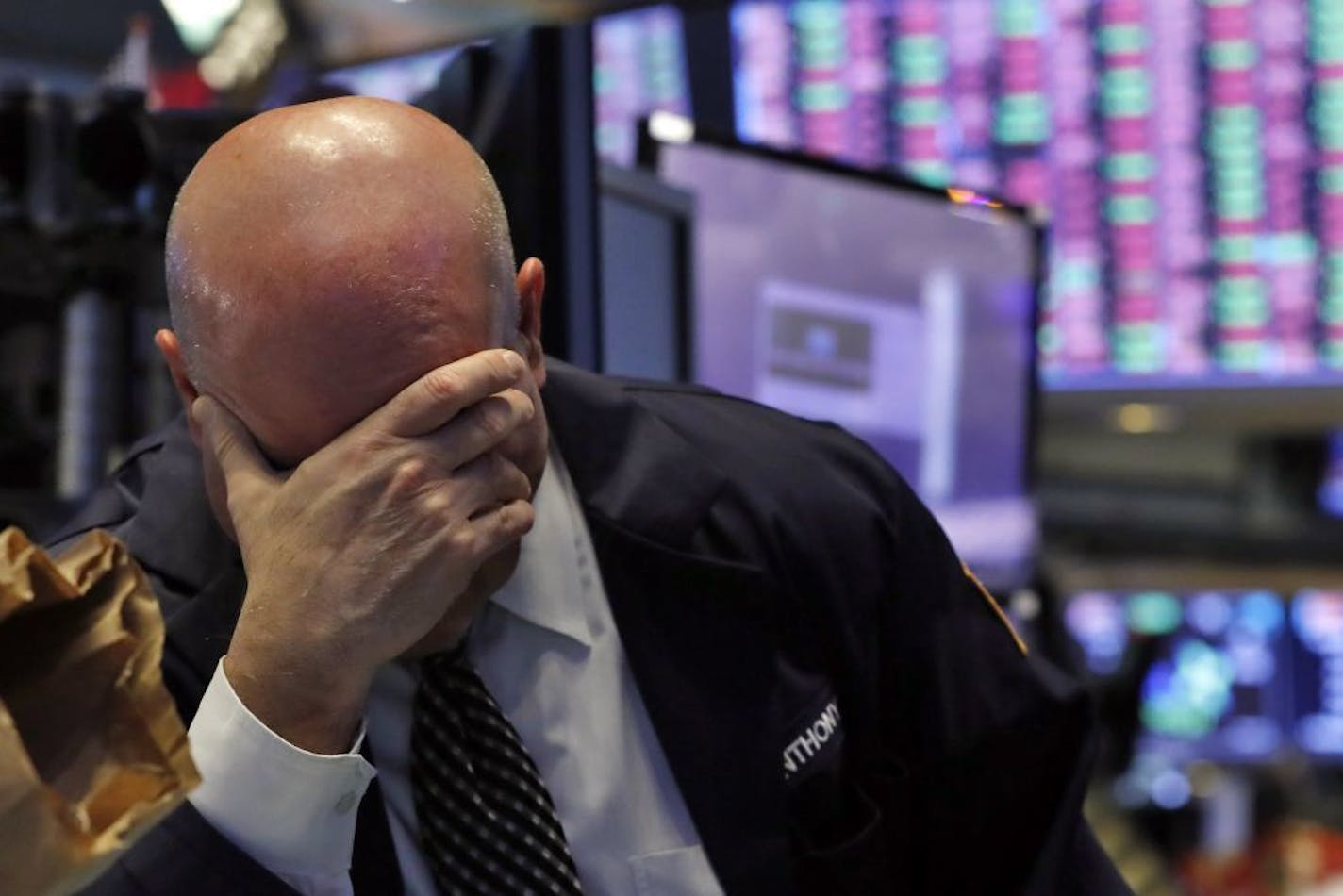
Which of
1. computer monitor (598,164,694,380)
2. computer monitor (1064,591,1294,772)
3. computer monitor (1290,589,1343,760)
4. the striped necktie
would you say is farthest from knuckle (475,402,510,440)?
computer monitor (1290,589,1343,760)

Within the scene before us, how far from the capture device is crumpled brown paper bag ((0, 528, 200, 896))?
1.43 feet

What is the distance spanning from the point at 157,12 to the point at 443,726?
142cm

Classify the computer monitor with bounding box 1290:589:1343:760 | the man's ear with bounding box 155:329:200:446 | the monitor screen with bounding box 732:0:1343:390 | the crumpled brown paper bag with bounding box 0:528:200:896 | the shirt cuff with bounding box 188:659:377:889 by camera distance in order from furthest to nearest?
1. the computer monitor with bounding box 1290:589:1343:760
2. the monitor screen with bounding box 732:0:1343:390
3. the man's ear with bounding box 155:329:200:446
4. the shirt cuff with bounding box 188:659:377:889
5. the crumpled brown paper bag with bounding box 0:528:200:896

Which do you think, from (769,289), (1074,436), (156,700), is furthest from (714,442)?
(1074,436)

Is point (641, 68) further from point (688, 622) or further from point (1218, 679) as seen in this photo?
point (688, 622)

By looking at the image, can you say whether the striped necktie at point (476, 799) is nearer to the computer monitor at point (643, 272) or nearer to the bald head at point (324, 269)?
the bald head at point (324, 269)

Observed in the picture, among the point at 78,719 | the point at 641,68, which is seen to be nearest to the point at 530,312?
the point at 78,719

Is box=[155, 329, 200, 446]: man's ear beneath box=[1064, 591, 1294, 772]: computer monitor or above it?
above

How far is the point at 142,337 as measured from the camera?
5.54ft

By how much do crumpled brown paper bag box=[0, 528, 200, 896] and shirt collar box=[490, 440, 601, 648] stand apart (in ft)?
1.94

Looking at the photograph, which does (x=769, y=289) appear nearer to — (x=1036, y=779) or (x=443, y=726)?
(x=1036, y=779)

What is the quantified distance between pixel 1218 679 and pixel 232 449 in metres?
2.50

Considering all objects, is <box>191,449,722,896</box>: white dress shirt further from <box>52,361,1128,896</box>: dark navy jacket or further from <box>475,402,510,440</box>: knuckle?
<box>475,402,510,440</box>: knuckle

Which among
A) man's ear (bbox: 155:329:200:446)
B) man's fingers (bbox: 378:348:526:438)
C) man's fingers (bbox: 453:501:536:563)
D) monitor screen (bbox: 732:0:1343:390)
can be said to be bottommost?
monitor screen (bbox: 732:0:1343:390)
